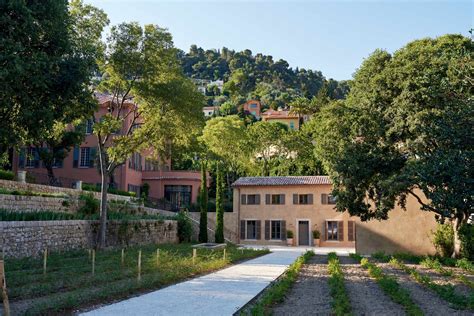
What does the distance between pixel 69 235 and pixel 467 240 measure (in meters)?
18.2

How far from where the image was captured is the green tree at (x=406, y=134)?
18.0 metres

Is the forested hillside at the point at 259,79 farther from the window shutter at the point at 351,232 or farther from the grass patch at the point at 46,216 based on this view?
the grass patch at the point at 46,216

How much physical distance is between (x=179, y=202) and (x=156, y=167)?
4.25 metres

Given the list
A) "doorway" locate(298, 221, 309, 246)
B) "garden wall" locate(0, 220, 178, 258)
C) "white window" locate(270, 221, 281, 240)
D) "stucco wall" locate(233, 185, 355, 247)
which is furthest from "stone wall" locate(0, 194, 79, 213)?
"doorway" locate(298, 221, 309, 246)

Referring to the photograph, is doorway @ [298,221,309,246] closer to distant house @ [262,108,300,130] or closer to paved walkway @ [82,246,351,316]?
paved walkway @ [82,246,351,316]

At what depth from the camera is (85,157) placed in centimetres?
4016

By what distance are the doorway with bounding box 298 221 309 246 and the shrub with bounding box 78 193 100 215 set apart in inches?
716

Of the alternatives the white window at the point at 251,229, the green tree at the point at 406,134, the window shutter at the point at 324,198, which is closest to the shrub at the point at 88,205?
the green tree at the point at 406,134

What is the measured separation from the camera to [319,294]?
38.1 feet

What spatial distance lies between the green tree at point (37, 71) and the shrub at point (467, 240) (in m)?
17.1

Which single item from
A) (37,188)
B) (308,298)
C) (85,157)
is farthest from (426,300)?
(85,157)

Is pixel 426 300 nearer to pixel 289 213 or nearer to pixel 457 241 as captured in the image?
pixel 457 241

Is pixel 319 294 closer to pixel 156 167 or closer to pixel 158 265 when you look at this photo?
pixel 158 265

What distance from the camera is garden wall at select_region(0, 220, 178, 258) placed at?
17.8 m
